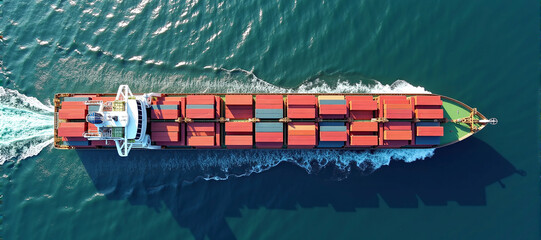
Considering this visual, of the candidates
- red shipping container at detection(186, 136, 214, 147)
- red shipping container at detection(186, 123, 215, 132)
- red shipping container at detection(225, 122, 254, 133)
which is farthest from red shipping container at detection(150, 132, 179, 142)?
red shipping container at detection(225, 122, 254, 133)

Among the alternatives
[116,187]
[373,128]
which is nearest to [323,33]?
[373,128]

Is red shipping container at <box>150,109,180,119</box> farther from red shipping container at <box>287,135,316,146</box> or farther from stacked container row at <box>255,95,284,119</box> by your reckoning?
red shipping container at <box>287,135,316,146</box>

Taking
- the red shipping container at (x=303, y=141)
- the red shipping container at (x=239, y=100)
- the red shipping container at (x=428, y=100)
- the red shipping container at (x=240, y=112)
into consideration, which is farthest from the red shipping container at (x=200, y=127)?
the red shipping container at (x=428, y=100)

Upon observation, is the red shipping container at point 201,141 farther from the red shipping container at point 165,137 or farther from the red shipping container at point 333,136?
the red shipping container at point 333,136

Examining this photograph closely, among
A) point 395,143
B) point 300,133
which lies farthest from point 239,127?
point 395,143

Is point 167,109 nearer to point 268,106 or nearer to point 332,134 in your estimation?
point 268,106

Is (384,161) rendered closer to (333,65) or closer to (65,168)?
(333,65)

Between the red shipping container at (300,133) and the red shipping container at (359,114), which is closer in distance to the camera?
the red shipping container at (300,133)
